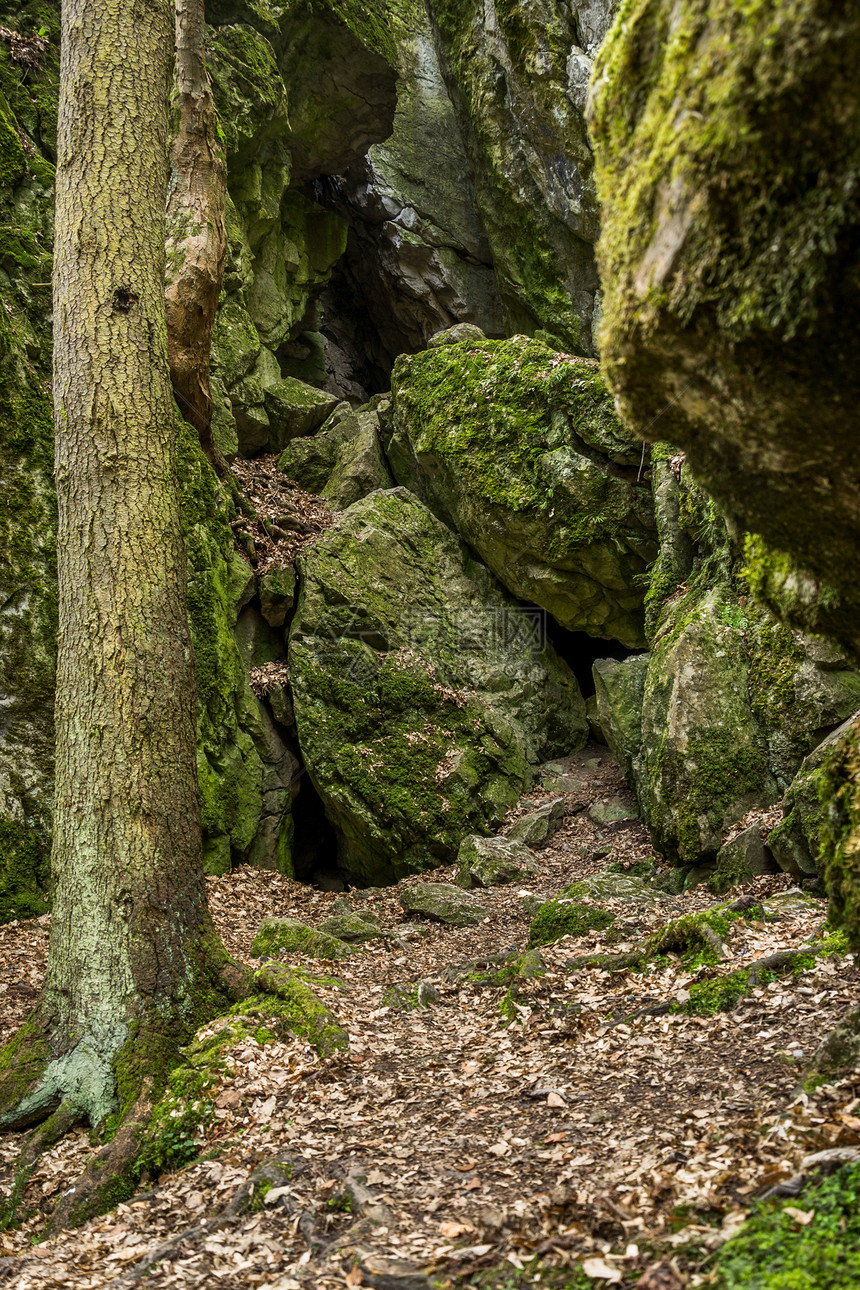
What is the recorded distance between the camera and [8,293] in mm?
7844

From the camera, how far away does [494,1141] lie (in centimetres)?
304

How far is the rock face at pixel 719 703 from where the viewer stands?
660cm

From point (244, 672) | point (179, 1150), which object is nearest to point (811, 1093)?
point (179, 1150)

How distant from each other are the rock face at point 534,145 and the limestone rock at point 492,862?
1051 cm

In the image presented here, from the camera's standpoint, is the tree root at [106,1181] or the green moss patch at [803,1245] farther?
the tree root at [106,1181]

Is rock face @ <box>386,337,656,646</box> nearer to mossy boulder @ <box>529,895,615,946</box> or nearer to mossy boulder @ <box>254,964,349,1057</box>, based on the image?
mossy boulder @ <box>529,895,615,946</box>

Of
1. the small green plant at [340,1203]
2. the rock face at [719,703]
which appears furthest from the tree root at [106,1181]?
the rock face at [719,703]

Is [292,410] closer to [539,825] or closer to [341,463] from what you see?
[341,463]

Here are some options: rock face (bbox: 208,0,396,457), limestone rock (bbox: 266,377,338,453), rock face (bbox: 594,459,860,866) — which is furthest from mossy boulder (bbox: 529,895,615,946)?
limestone rock (bbox: 266,377,338,453)

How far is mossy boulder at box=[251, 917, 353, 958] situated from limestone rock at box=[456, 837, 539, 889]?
2.46 metres

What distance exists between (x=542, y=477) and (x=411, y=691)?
3.97 metres

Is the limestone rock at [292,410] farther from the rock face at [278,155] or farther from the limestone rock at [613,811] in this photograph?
the limestone rock at [613,811]

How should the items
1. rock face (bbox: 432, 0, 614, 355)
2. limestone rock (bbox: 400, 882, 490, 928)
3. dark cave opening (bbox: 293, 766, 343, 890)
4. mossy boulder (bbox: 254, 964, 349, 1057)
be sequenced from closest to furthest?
mossy boulder (bbox: 254, 964, 349, 1057), limestone rock (bbox: 400, 882, 490, 928), dark cave opening (bbox: 293, 766, 343, 890), rock face (bbox: 432, 0, 614, 355)

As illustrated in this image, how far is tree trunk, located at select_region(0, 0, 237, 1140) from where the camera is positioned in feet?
13.3
